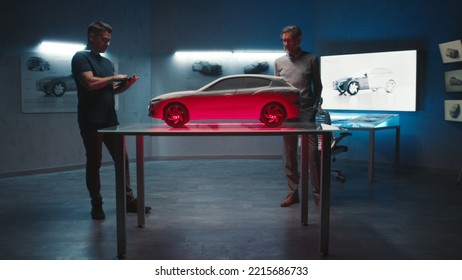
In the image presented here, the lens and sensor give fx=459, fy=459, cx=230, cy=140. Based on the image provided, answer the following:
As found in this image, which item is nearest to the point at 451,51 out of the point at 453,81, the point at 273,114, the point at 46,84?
the point at 453,81

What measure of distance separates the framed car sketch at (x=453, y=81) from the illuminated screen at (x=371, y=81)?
427mm

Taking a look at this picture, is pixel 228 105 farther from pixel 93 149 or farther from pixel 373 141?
pixel 373 141

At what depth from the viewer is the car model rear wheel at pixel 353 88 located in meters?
7.21

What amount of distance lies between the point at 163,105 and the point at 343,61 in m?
4.79

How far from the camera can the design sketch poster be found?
21.6 feet

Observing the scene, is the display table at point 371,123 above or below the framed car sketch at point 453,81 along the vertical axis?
below

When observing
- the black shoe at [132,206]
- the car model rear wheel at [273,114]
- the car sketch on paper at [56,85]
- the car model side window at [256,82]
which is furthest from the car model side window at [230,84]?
the car sketch on paper at [56,85]

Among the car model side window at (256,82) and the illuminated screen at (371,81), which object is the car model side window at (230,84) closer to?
the car model side window at (256,82)

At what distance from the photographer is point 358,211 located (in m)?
4.34

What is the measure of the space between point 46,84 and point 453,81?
5.81 m

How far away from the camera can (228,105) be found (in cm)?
322

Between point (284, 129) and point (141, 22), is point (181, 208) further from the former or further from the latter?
point (141, 22)

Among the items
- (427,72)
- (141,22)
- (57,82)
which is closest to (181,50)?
(141,22)

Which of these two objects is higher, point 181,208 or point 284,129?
point 284,129
